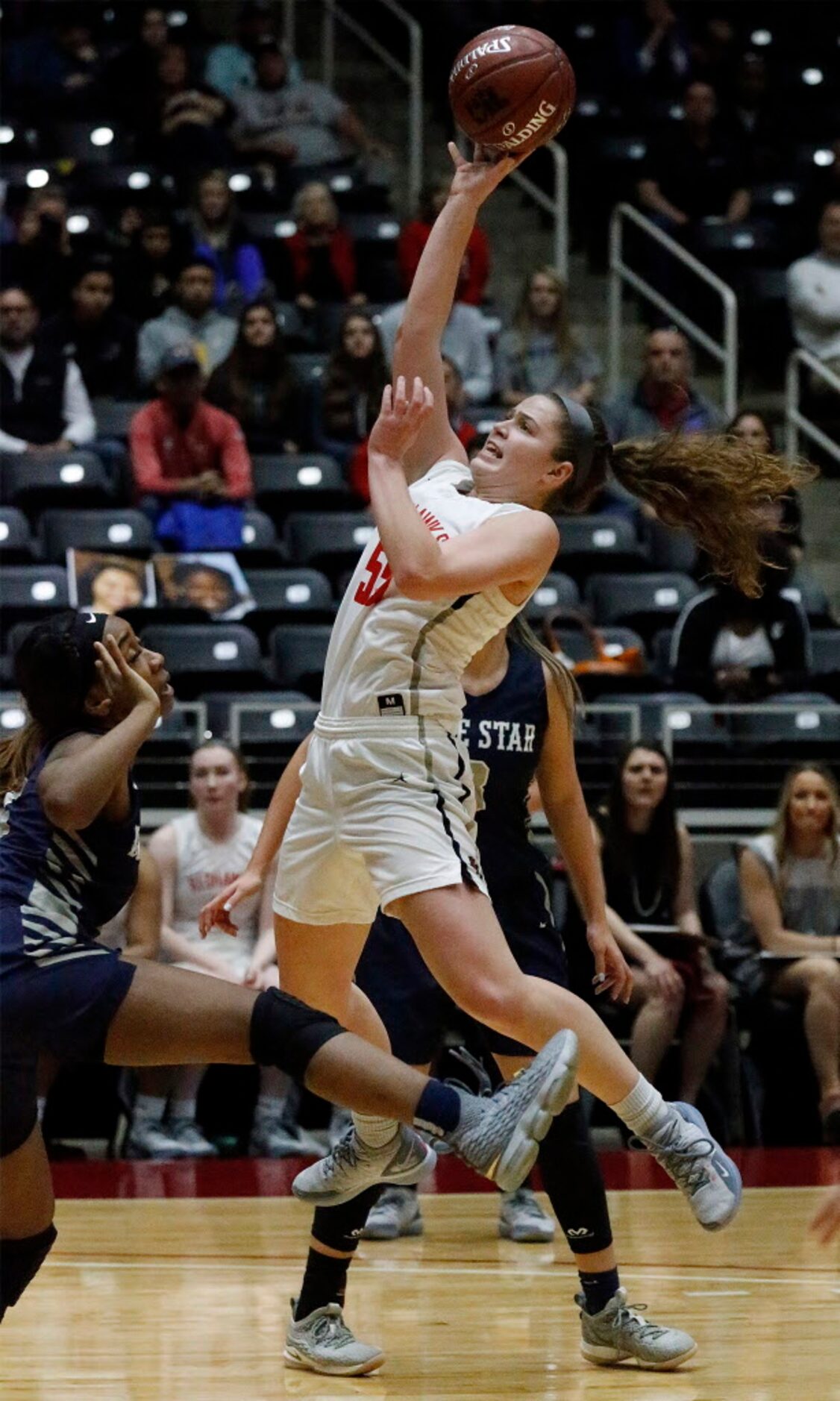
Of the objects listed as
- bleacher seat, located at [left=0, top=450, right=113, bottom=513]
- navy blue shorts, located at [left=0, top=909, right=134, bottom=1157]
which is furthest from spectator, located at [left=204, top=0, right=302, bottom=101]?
navy blue shorts, located at [left=0, top=909, right=134, bottom=1157]

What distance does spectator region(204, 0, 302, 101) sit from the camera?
1232 cm

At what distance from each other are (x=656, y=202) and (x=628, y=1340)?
898 cm

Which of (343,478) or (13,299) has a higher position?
(13,299)

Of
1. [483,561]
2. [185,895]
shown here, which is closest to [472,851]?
[483,561]

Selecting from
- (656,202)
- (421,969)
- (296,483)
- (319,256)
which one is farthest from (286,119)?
(421,969)

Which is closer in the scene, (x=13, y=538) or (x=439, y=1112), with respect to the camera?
(x=439, y=1112)

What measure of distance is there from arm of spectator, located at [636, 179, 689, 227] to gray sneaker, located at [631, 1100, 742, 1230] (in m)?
8.75

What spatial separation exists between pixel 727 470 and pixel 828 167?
8900 mm

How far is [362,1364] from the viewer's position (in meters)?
4.32

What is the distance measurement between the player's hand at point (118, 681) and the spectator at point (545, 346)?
23.1ft

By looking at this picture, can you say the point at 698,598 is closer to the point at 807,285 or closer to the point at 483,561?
the point at 807,285

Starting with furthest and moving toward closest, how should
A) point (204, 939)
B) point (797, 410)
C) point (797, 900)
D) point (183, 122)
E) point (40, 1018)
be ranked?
point (797, 410), point (183, 122), point (797, 900), point (204, 939), point (40, 1018)

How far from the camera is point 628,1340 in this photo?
4359mm

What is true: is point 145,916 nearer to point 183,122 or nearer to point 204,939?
point 204,939
